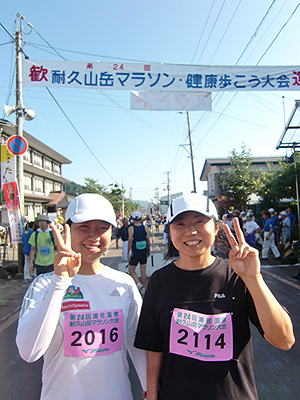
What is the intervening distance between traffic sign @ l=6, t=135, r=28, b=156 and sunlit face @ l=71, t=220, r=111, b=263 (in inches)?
321

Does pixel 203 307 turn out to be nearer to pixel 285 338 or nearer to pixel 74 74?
pixel 285 338

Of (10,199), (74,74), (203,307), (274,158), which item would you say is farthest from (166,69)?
(274,158)

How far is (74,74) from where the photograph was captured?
6.68m

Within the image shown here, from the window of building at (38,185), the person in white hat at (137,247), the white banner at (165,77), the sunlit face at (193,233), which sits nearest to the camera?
the sunlit face at (193,233)

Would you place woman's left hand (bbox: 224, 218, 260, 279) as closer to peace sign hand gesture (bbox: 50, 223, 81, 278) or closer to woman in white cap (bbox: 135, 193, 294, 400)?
woman in white cap (bbox: 135, 193, 294, 400)

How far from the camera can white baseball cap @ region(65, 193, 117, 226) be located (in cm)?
149

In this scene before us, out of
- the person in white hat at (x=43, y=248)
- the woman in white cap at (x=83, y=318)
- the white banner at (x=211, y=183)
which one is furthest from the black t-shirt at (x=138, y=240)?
the white banner at (x=211, y=183)

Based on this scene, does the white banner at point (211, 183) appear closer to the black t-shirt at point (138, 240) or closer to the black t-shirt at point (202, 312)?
the black t-shirt at point (138, 240)

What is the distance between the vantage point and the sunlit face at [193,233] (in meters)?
1.48

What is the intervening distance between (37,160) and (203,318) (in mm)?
32101

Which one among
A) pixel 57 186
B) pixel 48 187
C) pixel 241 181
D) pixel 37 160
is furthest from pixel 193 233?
pixel 57 186

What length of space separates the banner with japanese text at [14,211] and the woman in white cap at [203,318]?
27.1 ft

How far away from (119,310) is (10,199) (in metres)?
8.46

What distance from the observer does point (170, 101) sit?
7.26m
